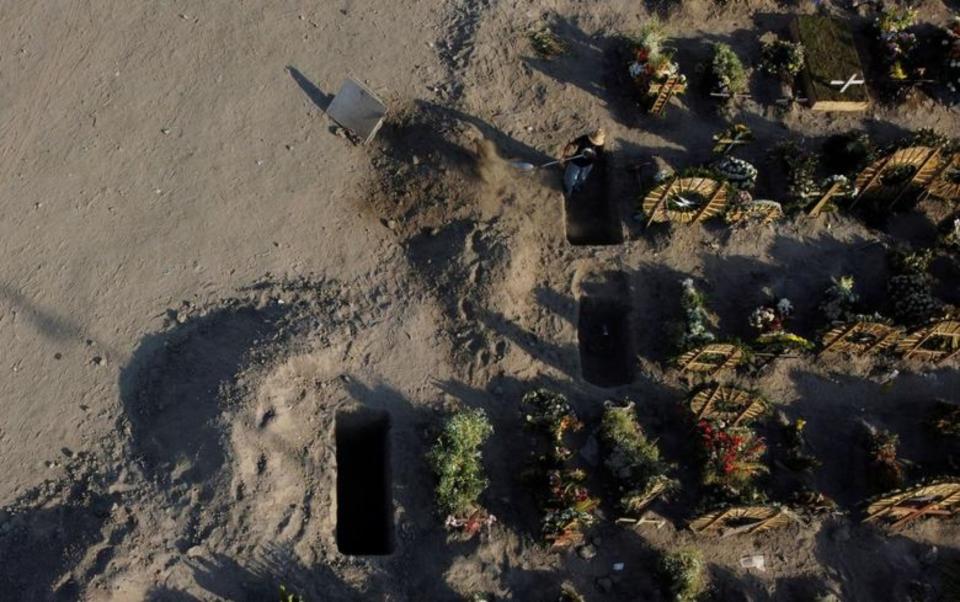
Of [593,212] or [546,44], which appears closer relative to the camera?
[593,212]

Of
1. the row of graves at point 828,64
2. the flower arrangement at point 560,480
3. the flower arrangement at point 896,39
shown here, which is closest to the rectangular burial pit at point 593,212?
the row of graves at point 828,64

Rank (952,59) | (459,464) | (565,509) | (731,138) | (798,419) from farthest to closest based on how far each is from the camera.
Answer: (952,59)
(731,138)
(798,419)
(459,464)
(565,509)

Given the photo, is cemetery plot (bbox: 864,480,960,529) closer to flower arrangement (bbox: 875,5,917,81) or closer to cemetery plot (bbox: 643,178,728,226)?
cemetery plot (bbox: 643,178,728,226)

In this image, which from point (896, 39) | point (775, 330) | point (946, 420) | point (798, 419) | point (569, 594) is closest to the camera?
point (569, 594)

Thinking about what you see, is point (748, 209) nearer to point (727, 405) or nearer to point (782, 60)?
point (727, 405)

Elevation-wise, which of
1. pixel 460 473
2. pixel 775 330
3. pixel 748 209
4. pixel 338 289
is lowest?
pixel 460 473

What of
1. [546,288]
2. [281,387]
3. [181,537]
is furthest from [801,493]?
[181,537]

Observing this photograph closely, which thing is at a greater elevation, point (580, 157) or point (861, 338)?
point (580, 157)

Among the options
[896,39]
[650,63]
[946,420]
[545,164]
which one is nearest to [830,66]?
[896,39]
